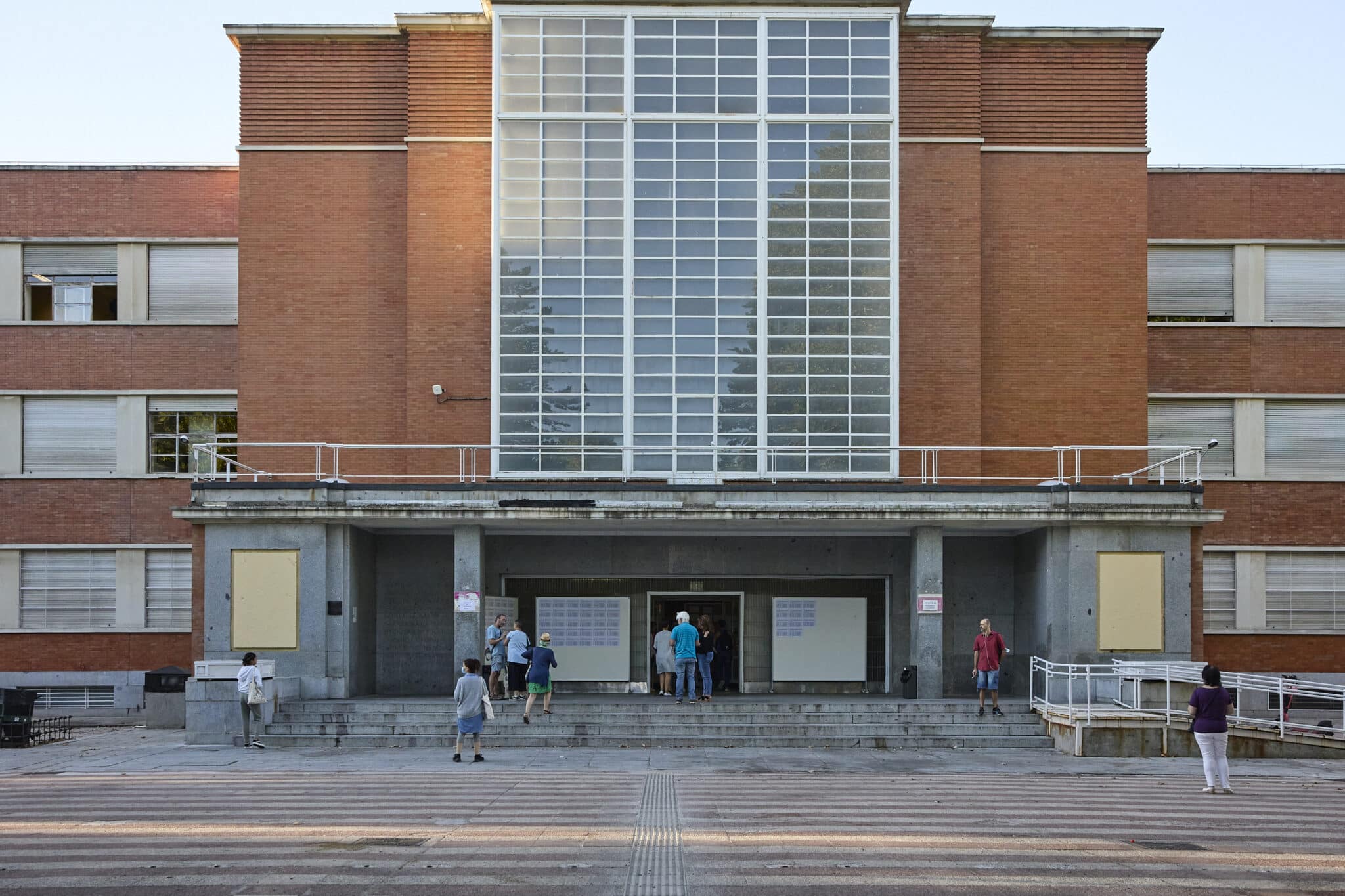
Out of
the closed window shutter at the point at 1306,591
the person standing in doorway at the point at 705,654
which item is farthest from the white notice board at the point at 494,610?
the closed window shutter at the point at 1306,591

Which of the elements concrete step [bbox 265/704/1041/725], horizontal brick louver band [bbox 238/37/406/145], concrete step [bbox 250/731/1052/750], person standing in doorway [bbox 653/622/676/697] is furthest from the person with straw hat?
horizontal brick louver band [bbox 238/37/406/145]

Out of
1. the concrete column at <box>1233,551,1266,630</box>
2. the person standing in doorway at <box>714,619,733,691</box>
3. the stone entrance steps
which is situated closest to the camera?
the stone entrance steps

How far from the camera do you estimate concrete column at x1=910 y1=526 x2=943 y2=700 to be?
2409 cm

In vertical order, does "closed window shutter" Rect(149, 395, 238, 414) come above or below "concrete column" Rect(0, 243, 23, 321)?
below

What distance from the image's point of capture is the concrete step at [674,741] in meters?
20.9

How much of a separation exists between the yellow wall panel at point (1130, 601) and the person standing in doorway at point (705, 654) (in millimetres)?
6681

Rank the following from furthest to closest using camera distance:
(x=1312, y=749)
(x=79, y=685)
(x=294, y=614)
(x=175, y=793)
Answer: (x=79, y=685)
(x=294, y=614)
(x=1312, y=749)
(x=175, y=793)

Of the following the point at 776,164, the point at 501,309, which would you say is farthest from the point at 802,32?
the point at 501,309

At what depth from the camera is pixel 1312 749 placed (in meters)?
20.0

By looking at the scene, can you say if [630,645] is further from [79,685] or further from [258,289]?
[79,685]

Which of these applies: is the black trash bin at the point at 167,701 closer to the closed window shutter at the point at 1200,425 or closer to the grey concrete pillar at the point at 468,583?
the grey concrete pillar at the point at 468,583

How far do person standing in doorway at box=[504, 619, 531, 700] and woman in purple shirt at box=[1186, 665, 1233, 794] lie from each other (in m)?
10.8

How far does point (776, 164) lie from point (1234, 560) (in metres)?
13.7

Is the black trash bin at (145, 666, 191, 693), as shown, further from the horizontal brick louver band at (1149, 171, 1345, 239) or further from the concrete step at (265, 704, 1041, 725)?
the horizontal brick louver band at (1149, 171, 1345, 239)
